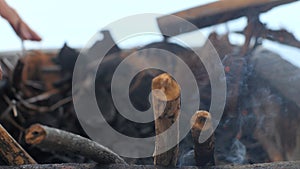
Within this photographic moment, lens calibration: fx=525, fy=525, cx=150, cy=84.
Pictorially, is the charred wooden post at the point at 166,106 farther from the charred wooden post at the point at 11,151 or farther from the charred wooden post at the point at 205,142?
the charred wooden post at the point at 11,151

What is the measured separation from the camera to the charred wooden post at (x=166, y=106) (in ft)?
1.70

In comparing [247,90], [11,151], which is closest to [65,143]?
[11,151]

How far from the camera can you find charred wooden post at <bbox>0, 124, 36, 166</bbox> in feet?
2.12

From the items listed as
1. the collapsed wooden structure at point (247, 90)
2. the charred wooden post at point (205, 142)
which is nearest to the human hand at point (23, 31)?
the collapsed wooden structure at point (247, 90)

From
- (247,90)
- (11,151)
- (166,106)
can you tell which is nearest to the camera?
(166,106)

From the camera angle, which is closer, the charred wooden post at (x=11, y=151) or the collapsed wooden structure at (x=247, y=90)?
the charred wooden post at (x=11, y=151)

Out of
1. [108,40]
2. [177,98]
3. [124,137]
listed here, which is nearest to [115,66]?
[108,40]

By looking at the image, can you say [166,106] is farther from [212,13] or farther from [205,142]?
[212,13]

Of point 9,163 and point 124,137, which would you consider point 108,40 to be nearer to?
point 124,137

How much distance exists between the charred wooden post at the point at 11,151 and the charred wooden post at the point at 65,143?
8 cm

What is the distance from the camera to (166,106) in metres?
0.53

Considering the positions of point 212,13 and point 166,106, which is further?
point 212,13

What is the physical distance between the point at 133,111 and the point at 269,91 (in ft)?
0.83

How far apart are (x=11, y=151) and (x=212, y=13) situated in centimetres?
45
